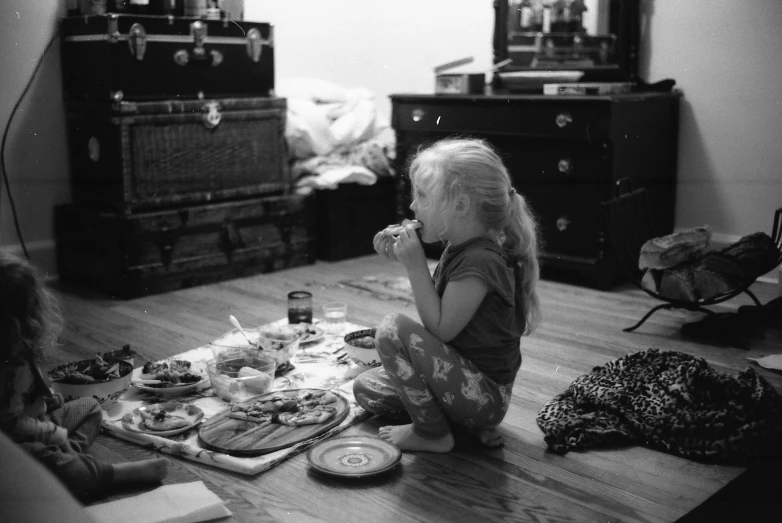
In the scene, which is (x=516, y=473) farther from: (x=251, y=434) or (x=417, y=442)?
(x=251, y=434)

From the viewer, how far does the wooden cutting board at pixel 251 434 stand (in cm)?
189

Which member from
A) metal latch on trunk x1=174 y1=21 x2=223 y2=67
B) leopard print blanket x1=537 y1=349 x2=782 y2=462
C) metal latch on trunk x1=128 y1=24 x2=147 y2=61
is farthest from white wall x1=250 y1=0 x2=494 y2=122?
leopard print blanket x1=537 y1=349 x2=782 y2=462

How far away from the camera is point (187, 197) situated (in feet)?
11.4

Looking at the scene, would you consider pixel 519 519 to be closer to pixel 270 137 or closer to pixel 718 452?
pixel 718 452

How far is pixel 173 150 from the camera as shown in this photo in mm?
3414

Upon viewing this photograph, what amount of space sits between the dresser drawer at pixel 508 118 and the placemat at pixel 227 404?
3.86ft

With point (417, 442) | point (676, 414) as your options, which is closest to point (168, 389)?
point (417, 442)

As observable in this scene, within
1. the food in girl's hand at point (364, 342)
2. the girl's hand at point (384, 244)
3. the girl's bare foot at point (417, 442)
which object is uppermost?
the girl's hand at point (384, 244)

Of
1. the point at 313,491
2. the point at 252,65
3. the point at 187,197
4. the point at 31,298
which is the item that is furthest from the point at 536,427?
the point at 252,65

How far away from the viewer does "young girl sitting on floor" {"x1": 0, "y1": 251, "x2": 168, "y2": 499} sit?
1565 mm

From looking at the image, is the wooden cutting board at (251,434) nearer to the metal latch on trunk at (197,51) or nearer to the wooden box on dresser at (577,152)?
the wooden box on dresser at (577,152)

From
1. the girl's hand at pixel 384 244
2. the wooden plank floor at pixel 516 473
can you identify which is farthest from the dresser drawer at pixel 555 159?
the girl's hand at pixel 384 244

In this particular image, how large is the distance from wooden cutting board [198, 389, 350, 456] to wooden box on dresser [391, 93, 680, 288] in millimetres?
1513

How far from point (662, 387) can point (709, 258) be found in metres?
0.86
